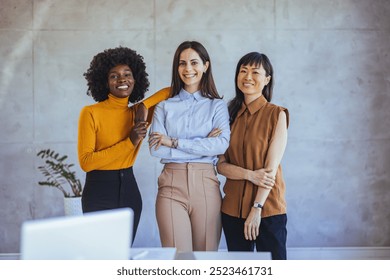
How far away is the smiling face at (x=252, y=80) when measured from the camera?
2.77 metres

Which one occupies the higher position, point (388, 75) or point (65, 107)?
point (388, 75)

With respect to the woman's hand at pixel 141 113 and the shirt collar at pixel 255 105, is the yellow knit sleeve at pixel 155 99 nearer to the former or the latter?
the woman's hand at pixel 141 113

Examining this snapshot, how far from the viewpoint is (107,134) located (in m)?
2.86

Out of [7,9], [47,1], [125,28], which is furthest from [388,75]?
[7,9]

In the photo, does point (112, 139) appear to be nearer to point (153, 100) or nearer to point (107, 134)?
point (107, 134)

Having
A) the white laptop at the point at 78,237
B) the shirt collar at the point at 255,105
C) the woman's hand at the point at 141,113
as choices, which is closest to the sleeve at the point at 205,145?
the shirt collar at the point at 255,105

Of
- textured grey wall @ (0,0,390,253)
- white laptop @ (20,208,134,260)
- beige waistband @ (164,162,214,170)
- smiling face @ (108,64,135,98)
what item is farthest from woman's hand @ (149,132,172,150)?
textured grey wall @ (0,0,390,253)

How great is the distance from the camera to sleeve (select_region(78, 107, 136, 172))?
2.78 metres

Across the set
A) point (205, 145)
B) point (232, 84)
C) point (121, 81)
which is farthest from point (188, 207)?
point (232, 84)

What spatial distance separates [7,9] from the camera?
442cm

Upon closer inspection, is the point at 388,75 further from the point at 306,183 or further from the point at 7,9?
the point at 7,9

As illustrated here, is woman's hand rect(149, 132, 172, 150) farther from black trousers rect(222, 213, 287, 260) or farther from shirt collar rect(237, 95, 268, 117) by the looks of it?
black trousers rect(222, 213, 287, 260)

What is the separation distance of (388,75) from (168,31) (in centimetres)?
202
